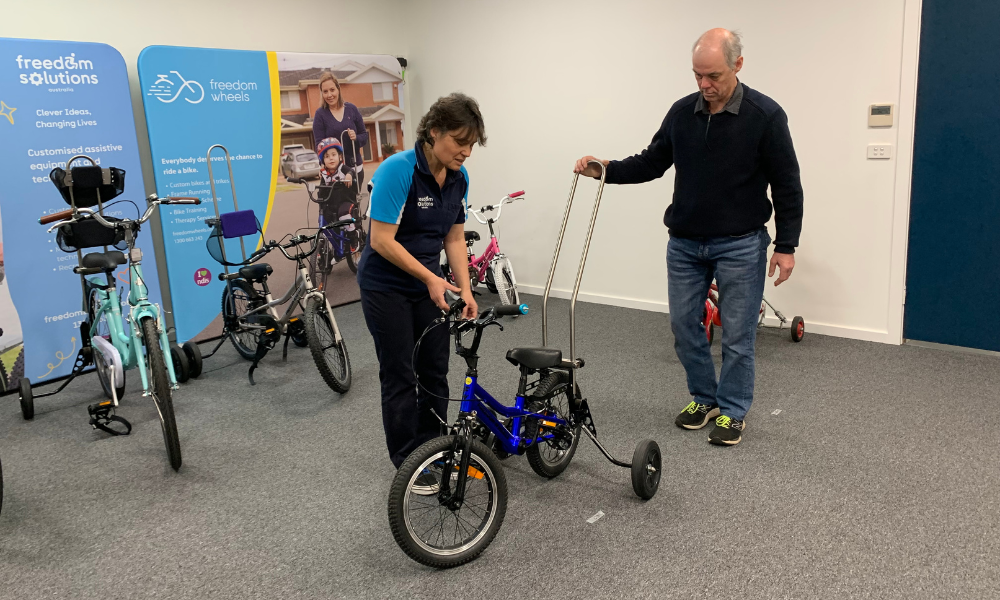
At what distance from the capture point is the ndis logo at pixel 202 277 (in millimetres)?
4910

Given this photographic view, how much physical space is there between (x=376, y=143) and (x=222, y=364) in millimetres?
2374

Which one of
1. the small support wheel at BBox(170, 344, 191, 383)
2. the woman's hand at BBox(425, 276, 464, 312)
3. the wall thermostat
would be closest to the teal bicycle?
the small support wheel at BBox(170, 344, 191, 383)

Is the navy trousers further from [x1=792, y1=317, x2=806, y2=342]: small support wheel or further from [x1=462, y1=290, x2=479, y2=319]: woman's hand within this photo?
[x1=792, y1=317, x2=806, y2=342]: small support wheel

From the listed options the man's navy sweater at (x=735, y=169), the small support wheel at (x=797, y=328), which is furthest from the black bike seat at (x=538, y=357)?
the small support wheel at (x=797, y=328)

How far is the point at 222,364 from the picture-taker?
14.6 ft

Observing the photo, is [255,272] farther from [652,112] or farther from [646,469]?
[652,112]

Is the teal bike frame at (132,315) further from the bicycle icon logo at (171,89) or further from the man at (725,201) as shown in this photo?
the man at (725,201)

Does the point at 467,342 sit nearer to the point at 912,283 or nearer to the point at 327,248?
the point at 327,248

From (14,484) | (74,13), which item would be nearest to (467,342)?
(14,484)

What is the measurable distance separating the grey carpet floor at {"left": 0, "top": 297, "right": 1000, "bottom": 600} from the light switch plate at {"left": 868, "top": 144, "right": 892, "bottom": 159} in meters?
1.12

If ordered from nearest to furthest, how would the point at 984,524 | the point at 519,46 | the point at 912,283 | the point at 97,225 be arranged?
the point at 984,524
the point at 97,225
the point at 912,283
the point at 519,46

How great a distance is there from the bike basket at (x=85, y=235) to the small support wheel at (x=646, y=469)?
250cm

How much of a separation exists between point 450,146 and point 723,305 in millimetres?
1352

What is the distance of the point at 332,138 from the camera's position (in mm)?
5621
